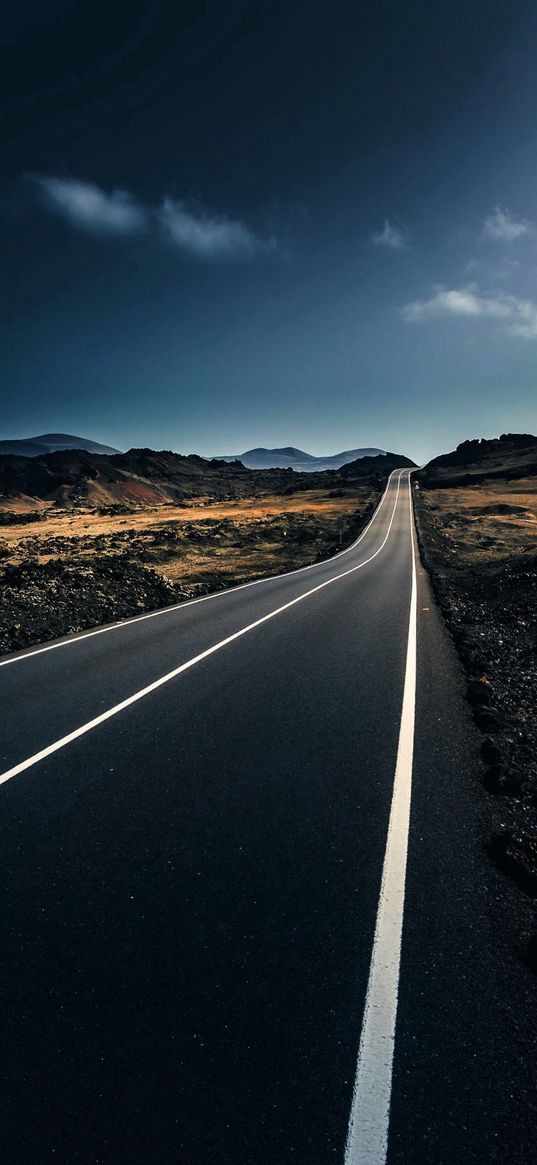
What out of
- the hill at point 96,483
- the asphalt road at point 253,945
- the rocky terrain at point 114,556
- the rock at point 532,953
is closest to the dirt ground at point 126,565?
the rocky terrain at point 114,556

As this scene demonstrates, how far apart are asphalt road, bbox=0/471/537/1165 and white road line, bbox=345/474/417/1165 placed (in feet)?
0.03

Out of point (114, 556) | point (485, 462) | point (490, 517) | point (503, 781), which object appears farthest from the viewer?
point (485, 462)

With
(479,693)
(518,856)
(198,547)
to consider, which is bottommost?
(198,547)

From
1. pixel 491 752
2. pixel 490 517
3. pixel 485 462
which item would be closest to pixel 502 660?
pixel 491 752

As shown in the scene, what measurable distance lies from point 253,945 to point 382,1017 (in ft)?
2.63

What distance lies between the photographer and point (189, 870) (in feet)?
11.6

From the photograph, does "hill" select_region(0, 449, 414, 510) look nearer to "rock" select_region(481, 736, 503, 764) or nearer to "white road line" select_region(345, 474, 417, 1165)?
"rock" select_region(481, 736, 503, 764)

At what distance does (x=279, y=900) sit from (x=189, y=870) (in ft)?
2.35

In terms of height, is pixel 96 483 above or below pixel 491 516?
above

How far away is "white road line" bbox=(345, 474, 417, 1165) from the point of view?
1971 mm

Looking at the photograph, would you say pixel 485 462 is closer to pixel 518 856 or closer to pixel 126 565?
pixel 126 565

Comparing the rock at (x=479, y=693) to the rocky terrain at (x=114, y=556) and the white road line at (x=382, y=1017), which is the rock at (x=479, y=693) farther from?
the rocky terrain at (x=114, y=556)

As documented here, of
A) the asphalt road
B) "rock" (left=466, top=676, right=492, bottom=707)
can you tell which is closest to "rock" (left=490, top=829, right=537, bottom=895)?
the asphalt road

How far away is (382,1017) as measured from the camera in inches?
96.9
